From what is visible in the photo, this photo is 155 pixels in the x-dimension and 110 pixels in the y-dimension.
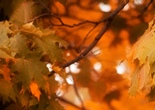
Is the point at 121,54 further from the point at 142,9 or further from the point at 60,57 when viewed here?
the point at 60,57

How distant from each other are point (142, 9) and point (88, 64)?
1.17 ft

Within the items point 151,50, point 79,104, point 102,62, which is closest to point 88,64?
point 102,62

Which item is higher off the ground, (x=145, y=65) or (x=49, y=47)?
(x=49, y=47)

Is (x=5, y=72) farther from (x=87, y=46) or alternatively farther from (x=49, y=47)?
(x=87, y=46)

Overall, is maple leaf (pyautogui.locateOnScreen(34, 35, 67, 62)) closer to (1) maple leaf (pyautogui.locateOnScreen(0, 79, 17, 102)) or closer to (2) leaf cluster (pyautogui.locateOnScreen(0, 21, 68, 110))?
(2) leaf cluster (pyautogui.locateOnScreen(0, 21, 68, 110))

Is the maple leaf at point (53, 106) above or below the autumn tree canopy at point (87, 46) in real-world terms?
below

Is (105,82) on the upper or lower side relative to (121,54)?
lower

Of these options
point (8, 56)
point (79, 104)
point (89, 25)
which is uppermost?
point (89, 25)

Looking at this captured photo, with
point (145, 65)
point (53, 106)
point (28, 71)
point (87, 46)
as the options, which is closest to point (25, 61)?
point (28, 71)

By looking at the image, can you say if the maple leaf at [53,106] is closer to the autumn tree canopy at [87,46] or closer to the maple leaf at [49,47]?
the autumn tree canopy at [87,46]

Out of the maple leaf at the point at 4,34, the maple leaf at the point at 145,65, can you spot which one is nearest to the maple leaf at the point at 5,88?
the maple leaf at the point at 4,34

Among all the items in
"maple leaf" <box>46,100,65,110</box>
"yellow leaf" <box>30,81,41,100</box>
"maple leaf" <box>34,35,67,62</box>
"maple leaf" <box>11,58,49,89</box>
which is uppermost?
A: "maple leaf" <box>34,35,67,62</box>

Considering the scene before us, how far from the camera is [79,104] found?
84.0 inches

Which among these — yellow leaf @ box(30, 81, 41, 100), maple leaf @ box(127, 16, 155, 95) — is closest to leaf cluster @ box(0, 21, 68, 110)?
yellow leaf @ box(30, 81, 41, 100)
